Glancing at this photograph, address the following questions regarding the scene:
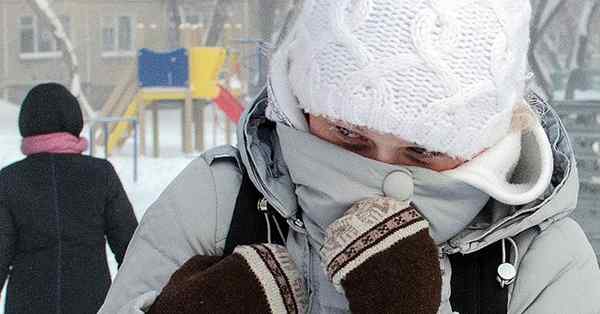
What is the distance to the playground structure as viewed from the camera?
10.2 m

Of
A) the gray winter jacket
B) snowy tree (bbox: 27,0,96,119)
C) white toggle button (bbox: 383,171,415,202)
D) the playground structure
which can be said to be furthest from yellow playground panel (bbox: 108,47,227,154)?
white toggle button (bbox: 383,171,415,202)

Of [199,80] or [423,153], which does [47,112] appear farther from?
[199,80]

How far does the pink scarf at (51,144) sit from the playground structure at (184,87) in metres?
7.02

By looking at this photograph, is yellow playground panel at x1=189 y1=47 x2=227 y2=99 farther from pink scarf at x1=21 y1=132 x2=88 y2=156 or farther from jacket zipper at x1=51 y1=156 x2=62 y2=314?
jacket zipper at x1=51 y1=156 x2=62 y2=314

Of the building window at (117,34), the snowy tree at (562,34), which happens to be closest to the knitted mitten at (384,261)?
the snowy tree at (562,34)

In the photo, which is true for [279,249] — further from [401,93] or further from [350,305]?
[401,93]

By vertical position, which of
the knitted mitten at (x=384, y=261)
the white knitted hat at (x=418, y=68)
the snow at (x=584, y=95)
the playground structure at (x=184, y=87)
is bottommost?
the playground structure at (x=184, y=87)

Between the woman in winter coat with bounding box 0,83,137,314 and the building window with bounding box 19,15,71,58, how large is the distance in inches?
321

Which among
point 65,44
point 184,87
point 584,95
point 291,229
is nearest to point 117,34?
point 65,44

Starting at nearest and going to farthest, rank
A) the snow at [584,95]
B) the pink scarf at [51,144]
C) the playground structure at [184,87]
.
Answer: the pink scarf at [51,144]
the snow at [584,95]
the playground structure at [184,87]

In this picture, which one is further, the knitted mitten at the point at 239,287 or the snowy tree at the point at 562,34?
the snowy tree at the point at 562,34

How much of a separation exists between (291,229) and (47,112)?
2143mm

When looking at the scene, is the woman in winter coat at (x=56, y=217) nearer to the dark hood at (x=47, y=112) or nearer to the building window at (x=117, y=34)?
the dark hood at (x=47, y=112)

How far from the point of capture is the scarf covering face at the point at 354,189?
106 cm
